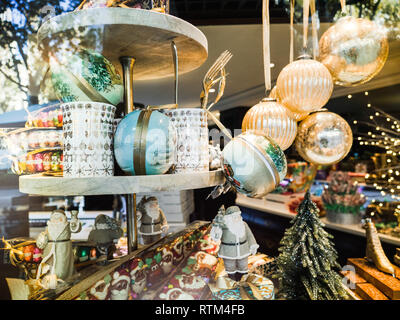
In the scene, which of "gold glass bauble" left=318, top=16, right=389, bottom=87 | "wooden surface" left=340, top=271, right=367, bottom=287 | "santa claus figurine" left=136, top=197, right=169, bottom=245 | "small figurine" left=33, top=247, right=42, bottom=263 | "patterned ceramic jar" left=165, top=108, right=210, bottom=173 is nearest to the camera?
"patterned ceramic jar" left=165, top=108, right=210, bottom=173

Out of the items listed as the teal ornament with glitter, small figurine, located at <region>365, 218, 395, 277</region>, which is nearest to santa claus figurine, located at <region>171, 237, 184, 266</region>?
the teal ornament with glitter

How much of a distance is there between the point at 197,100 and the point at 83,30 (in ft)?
1.15

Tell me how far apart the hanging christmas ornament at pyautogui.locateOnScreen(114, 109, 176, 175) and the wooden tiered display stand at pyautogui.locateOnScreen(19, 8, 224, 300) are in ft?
0.09

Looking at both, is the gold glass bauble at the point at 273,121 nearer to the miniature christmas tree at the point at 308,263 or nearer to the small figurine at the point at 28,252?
the miniature christmas tree at the point at 308,263

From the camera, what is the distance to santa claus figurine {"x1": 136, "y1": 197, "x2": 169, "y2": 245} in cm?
94

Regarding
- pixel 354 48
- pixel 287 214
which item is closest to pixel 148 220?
pixel 354 48

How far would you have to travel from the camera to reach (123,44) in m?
0.64

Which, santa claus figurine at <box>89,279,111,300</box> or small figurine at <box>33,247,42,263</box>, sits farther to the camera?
small figurine at <box>33,247,42,263</box>

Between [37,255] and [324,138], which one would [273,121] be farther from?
[37,255]

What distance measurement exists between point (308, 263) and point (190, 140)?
0.61 metres

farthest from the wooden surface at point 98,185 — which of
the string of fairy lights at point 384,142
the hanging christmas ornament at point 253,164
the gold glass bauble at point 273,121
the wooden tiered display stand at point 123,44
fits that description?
the string of fairy lights at point 384,142

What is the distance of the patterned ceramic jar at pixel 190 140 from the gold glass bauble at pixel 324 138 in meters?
0.49

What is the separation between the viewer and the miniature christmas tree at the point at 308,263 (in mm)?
843

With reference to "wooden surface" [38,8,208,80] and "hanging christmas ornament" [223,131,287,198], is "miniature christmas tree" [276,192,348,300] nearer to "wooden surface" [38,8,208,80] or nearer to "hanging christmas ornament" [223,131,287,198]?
"hanging christmas ornament" [223,131,287,198]
